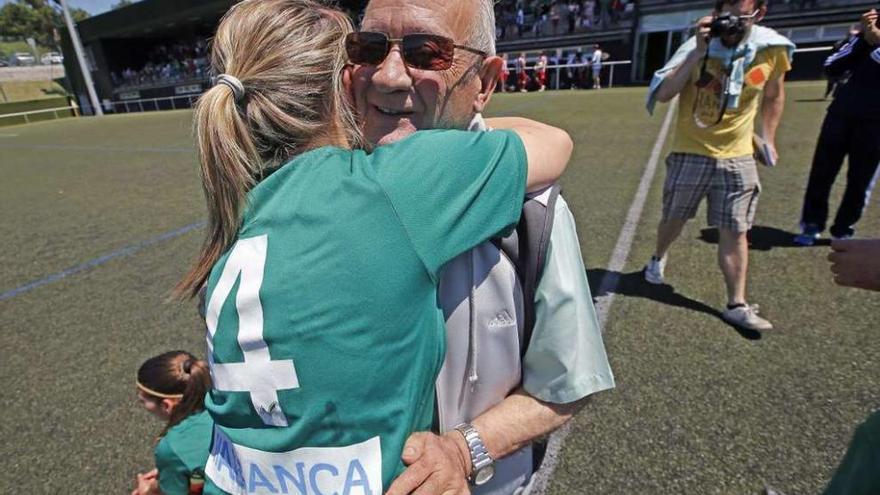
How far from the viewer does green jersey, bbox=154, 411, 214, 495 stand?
1441 millimetres

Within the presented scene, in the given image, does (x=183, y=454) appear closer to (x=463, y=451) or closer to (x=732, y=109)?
(x=463, y=451)

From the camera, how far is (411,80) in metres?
1.32

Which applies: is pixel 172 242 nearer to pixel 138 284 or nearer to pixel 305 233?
pixel 138 284

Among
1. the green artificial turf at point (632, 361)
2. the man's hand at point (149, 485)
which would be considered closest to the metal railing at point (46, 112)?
the green artificial turf at point (632, 361)

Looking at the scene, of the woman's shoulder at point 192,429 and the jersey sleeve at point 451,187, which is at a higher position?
the jersey sleeve at point 451,187

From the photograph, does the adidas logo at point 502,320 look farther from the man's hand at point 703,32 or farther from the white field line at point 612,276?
the man's hand at point 703,32

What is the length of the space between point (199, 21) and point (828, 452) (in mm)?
46879

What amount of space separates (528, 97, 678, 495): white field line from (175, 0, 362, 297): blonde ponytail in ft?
4.03

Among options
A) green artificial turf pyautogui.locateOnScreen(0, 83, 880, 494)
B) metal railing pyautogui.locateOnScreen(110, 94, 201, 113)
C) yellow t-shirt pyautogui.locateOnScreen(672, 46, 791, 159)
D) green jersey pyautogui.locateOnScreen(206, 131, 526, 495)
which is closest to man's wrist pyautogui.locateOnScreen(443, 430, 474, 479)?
green jersey pyautogui.locateOnScreen(206, 131, 526, 495)

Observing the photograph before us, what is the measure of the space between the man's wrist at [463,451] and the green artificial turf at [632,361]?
4.33 feet

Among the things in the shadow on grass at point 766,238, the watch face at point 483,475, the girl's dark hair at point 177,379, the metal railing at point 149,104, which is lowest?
the metal railing at point 149,104

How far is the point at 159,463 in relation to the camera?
1.52m

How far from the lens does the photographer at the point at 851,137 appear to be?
4086mm

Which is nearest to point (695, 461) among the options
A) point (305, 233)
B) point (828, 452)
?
point (828, 452)
